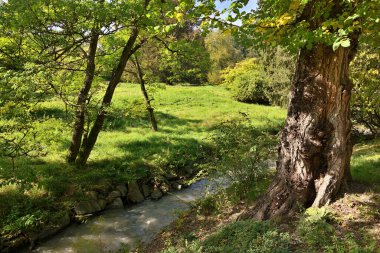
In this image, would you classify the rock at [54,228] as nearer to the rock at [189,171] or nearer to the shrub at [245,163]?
the shrub at [245,163]

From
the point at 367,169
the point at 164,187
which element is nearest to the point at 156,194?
the point at 164,187

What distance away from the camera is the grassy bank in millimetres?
9017

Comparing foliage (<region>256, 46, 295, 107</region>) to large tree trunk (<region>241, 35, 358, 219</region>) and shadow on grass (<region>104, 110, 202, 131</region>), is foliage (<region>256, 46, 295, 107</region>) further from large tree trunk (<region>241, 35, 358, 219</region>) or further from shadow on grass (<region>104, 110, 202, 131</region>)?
large tree trunk (<region>241, 35, 358, 219</region>)

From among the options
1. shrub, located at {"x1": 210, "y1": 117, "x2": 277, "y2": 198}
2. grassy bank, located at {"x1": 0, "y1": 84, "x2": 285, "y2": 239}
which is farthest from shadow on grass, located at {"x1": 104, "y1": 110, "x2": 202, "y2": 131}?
shrub, located at {"x1": 210, "y1": 117, "x2": 277, "y2": 198}

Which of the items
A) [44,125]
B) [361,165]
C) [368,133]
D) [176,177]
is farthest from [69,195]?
[368,133]

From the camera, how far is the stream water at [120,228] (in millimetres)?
8430

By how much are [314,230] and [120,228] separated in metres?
5.95

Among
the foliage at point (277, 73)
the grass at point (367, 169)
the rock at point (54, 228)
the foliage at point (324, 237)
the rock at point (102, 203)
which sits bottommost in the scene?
the rock at point (54, 228)

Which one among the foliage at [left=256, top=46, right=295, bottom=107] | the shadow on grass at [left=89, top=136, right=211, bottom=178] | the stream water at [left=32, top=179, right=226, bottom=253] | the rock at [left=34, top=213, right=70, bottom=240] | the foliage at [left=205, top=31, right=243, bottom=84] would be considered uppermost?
the foliage at [left=205, top=31, right=243, bottom=84]

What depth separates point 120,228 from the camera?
9.44m

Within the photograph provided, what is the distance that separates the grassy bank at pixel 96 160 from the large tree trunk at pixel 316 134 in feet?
12.7

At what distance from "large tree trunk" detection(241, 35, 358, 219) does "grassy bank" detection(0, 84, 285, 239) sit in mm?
3875

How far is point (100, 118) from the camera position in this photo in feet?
40.0

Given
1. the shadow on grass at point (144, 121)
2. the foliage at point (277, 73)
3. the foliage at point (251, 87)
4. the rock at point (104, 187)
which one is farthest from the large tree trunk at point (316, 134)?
the foliage at point (251, 87)
